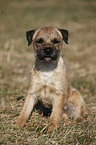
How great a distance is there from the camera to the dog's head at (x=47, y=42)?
15.2 feet

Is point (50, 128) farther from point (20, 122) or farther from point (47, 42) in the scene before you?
point (47, 42)

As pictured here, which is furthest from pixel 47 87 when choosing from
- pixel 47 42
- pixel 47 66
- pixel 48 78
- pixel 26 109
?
pixel 47 42

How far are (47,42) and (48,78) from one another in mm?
808

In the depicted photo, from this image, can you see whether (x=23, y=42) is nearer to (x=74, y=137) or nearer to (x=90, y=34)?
(x=90, y=34)

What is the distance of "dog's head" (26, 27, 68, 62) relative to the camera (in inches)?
183

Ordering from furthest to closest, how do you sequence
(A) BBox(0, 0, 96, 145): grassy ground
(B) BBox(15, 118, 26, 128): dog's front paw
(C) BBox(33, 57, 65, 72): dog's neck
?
(C) BBox(33, 57, 65, 72): dog's neck < (B) BBox(15, 118, 26, 128): dog's front paw < (A) BBox(0, 0, 96, 145): grassy ground

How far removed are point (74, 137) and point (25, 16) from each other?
22232 millimetres

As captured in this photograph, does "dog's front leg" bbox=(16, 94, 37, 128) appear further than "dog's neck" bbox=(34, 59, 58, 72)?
No

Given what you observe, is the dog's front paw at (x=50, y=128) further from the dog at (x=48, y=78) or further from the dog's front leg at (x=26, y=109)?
the dog's front leg at (x=26, y=109)

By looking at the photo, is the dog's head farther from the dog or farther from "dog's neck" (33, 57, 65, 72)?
"dog's neck" (33, 57, 65, 72)

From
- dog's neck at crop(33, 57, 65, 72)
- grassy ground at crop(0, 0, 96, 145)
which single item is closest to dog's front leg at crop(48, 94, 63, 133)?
grassy ground at crop(0, 0, 96, 145)

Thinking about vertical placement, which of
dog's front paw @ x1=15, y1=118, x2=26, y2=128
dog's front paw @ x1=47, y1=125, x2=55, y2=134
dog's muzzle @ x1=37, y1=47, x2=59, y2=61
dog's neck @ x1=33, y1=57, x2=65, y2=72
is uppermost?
Answer: dog's muzzle @ x1=37, y1=47, x2=59, y2=61

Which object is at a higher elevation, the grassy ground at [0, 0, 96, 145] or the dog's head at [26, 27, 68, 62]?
the dog's head at [26, 27, 68, 62]

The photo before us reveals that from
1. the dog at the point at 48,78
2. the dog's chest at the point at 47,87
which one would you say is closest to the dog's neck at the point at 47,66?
the dog at the point at 48,78
